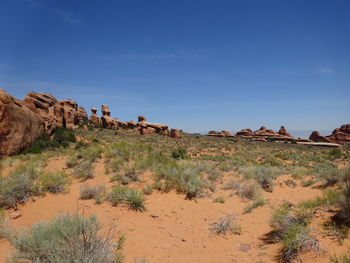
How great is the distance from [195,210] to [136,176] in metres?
3.23

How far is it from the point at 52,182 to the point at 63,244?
533 cm

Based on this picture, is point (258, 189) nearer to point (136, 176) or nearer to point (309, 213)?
point (309, 213)

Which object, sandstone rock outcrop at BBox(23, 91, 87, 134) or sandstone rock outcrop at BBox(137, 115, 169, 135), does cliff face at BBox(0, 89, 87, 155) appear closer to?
sandstone rock outcrop at BBox(23, 91, 87, 134)

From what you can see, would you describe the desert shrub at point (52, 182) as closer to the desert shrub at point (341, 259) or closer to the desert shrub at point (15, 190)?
the desert shrub at point (15, 190)

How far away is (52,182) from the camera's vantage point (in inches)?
316

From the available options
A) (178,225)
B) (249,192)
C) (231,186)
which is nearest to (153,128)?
(231,186)

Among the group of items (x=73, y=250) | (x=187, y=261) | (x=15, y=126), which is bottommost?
(x=187, y=261)

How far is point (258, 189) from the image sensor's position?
29.2ft

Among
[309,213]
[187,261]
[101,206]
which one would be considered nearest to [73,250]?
[187,261]

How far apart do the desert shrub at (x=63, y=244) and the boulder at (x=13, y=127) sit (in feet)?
37.2

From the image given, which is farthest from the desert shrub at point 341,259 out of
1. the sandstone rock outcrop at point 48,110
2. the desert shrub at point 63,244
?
the sandstone rock outcrop at point 48,110

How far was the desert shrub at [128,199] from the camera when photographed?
6.65 m

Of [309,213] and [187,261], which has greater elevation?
[309,213]

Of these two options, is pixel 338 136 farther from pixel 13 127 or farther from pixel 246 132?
pixel 13 127
